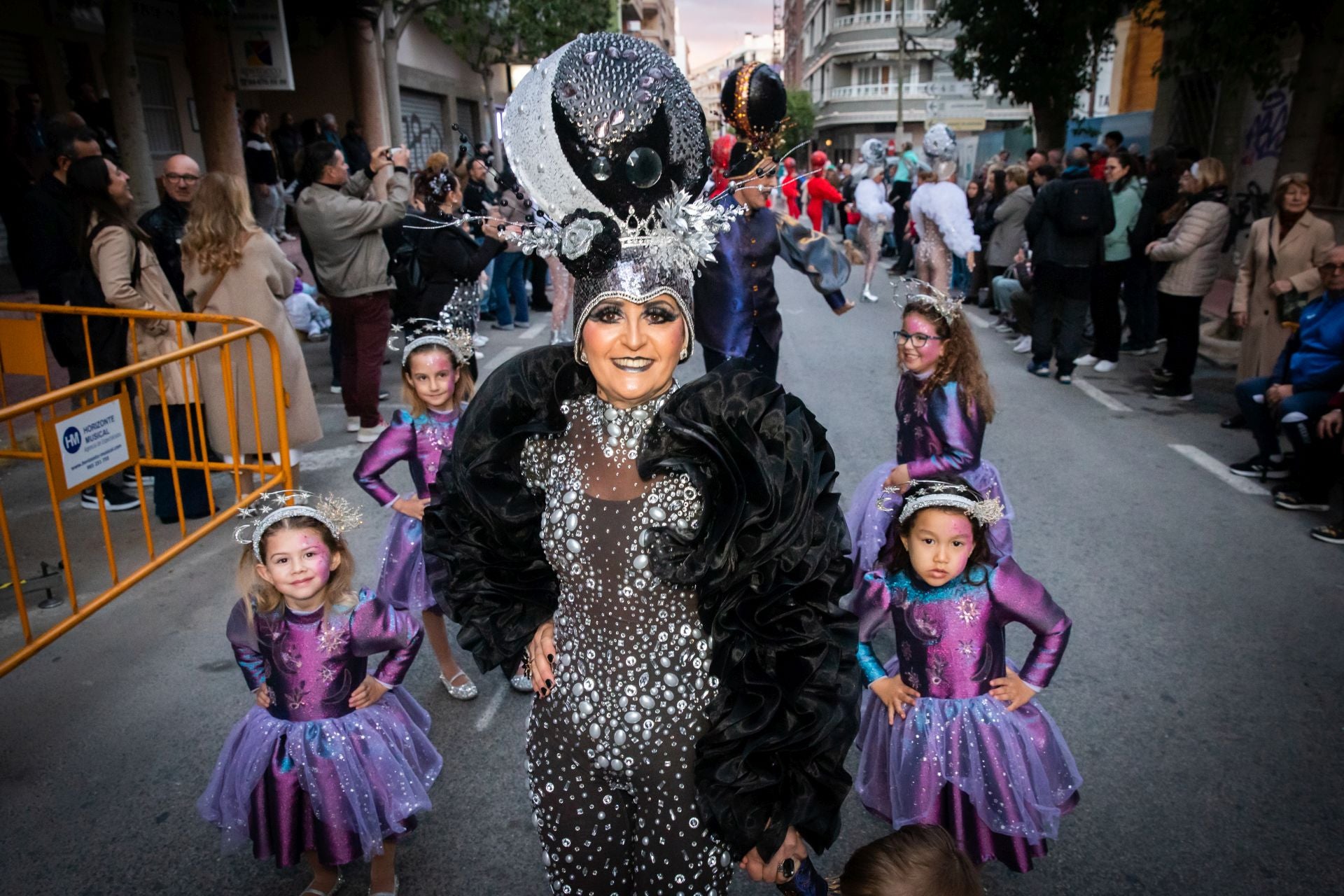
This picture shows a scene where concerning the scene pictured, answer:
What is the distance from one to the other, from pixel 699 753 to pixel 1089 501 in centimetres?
480

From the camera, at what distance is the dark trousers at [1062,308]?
8688 mm

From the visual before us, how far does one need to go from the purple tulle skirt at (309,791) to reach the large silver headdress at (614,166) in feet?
5.19

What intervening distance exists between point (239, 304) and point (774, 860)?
5.10 m

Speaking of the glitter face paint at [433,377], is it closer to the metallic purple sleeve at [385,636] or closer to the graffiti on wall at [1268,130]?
the metallic purple sleeve at [385,636]

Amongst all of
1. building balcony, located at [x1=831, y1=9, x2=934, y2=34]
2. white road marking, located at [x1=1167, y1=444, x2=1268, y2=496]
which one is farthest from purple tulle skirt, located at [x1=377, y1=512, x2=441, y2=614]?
building balcony, located at [x1=831, y1=9, x2=934, y2=34]

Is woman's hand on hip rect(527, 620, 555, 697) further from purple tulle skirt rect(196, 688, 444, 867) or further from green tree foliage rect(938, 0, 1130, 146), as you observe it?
green tree foliage rect(938, 0, 1130, 146)

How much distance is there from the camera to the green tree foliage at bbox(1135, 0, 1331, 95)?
29.0 feet

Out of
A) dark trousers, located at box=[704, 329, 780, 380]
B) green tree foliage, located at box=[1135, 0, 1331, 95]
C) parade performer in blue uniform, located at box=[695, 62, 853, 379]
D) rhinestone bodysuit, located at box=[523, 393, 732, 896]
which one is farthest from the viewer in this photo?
green tree foliage, located at box=[1135, 0, 1331, 95]

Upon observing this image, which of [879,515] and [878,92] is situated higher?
[878,92]

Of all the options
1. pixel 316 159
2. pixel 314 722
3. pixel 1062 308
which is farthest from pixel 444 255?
pixel 1062 308

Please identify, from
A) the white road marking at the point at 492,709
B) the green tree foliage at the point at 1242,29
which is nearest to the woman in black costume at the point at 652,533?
the white road marking at the point at 492,709

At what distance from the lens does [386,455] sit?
12.6 ft

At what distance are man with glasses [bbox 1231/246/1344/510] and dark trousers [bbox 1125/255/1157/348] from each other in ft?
12.0

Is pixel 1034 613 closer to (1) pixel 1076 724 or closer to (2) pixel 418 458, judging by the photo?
(1) pixel 1076 724
